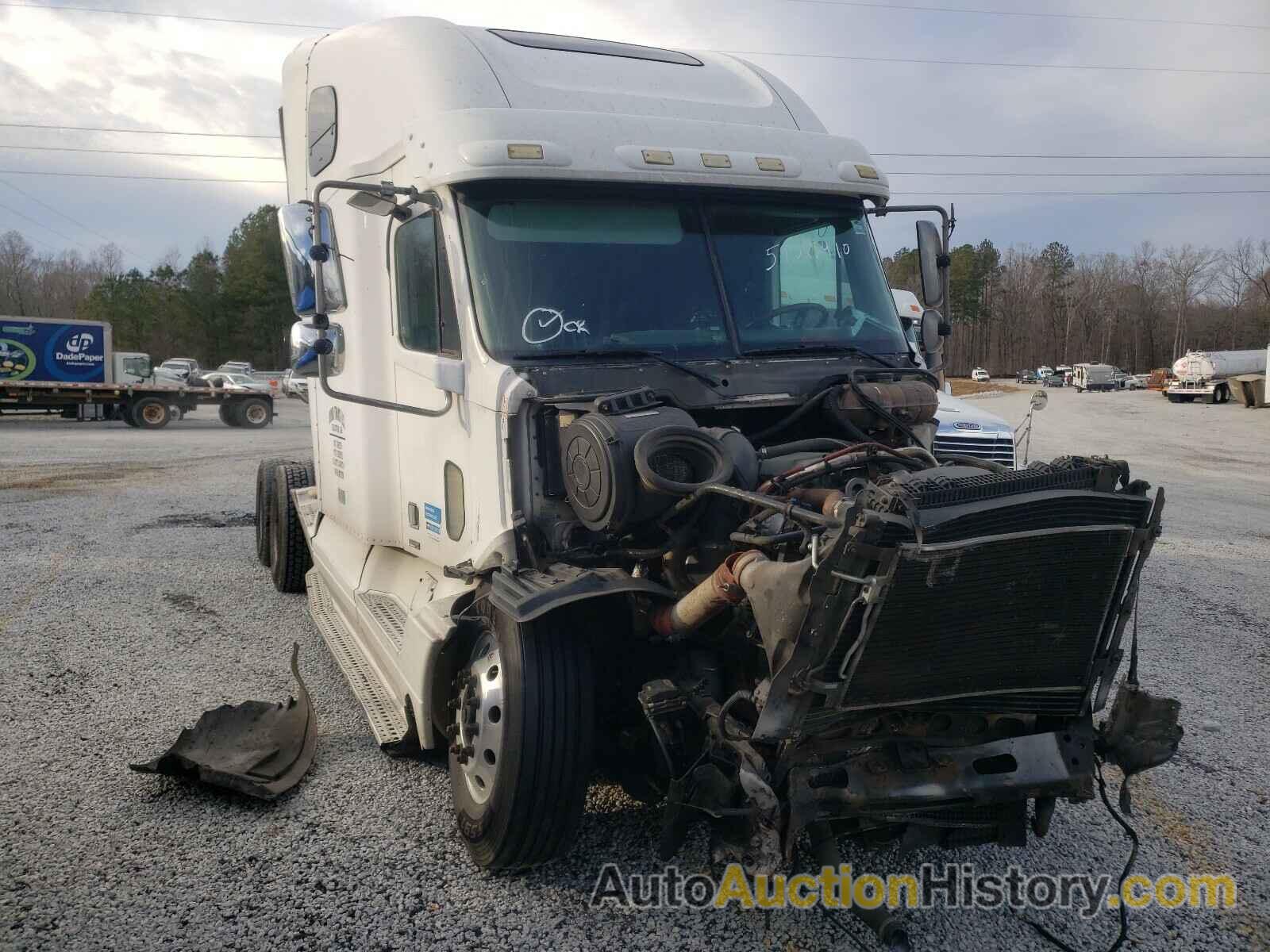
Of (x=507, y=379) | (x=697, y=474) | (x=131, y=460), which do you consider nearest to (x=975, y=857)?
(x=697, y=474)

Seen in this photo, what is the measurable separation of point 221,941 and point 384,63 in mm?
3928

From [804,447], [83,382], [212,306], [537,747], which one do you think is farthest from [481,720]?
[212,306]

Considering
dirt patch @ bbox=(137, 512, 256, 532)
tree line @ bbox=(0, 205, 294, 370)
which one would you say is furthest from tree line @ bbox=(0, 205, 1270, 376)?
dirt patch @ bbox=(137, 512, 256, 532)

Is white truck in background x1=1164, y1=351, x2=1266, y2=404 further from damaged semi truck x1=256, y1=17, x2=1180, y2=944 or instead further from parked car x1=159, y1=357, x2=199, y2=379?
damaged semi truck x1=256, y1=17, x2=1180, y2=944

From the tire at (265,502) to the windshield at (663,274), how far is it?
465cm

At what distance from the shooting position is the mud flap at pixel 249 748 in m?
4.21

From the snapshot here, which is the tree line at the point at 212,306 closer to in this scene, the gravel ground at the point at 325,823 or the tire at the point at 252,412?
the tire at the point at 252,412

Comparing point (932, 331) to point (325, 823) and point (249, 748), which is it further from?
point (249, 748)

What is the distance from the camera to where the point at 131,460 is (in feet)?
60.9

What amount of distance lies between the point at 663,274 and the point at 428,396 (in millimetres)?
1211

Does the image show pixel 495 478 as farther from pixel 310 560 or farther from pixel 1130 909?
pixel 310 560

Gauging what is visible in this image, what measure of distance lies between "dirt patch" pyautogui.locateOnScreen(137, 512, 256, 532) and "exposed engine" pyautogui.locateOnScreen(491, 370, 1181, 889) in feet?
28.4

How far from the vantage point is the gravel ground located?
3.30 meters

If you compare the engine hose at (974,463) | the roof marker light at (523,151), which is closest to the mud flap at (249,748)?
the roof marker light at (523,151)
